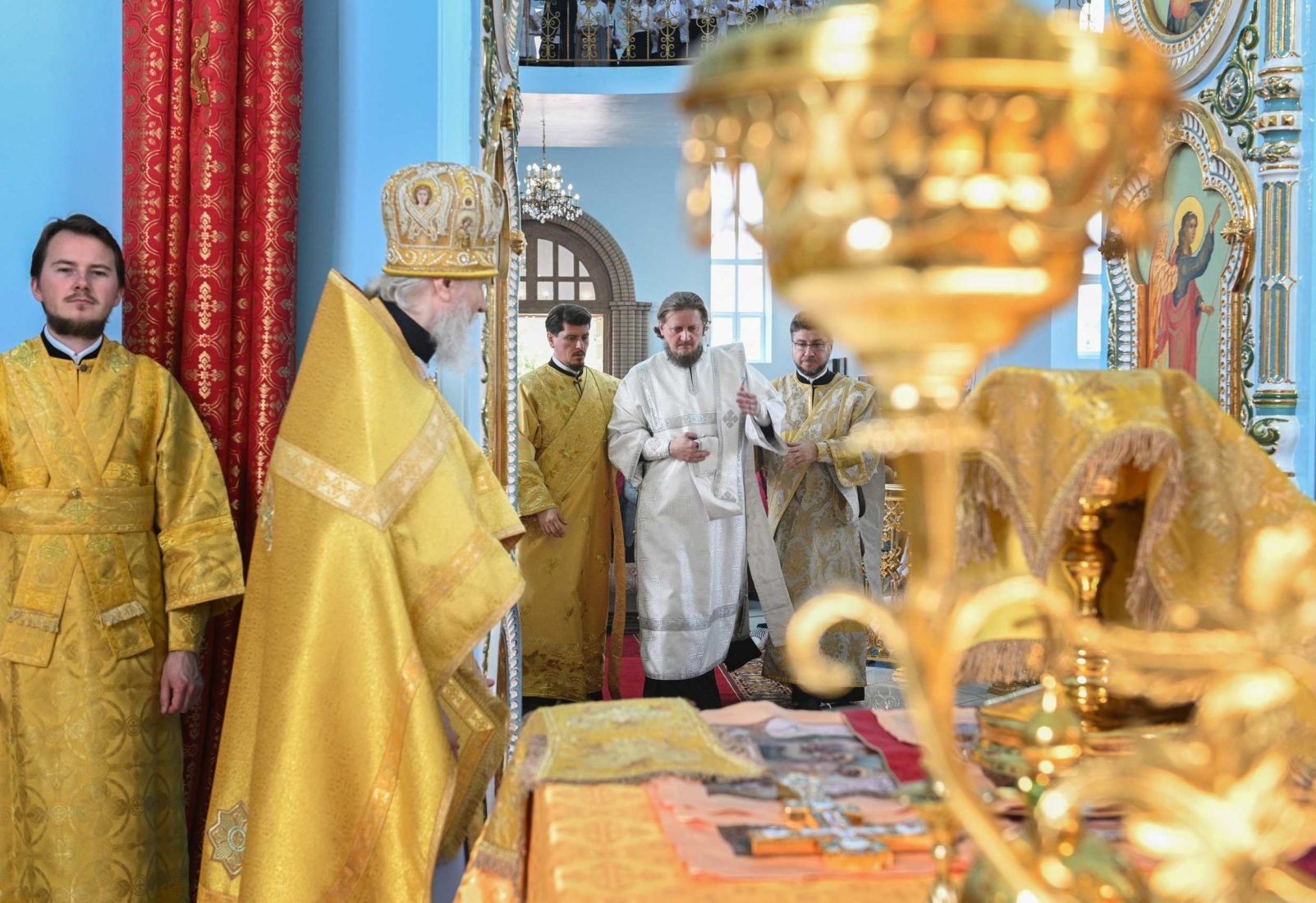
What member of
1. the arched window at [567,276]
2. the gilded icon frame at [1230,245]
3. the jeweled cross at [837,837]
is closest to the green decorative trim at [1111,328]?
the gilded icon frame at [1230,245]

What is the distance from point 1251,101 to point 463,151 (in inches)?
115

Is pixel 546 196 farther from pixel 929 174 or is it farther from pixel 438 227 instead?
pixel 929 174

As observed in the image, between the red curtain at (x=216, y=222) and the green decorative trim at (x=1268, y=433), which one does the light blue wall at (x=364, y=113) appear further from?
the green decorative trim at (x=1268, y=433)

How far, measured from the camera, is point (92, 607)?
10.5ft

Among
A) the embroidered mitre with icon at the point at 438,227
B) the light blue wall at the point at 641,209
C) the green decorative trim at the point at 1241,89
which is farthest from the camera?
the light blue wall at the point at 641,209

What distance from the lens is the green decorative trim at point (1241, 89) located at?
486cm

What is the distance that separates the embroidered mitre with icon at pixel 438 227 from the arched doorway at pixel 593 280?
1292 cm

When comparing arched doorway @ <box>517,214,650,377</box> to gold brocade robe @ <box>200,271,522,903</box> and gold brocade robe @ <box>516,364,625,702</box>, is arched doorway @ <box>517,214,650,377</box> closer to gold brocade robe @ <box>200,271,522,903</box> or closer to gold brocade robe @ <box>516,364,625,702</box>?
gold brocade robe @ <box>516,364,625,702</box>

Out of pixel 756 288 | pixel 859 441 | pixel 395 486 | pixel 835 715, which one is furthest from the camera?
pixel 756 288

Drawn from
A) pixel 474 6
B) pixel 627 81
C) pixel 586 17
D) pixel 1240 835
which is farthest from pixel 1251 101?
pixel 586 17

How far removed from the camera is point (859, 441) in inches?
25.7

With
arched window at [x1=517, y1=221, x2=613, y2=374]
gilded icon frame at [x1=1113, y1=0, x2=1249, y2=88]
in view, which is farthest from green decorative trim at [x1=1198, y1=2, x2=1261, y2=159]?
arched window at [x1=517, y1=221, x2=613, y2=374]

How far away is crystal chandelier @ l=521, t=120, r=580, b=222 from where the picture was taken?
14.2 metres

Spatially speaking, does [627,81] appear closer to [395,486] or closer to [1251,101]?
[1251,101]
